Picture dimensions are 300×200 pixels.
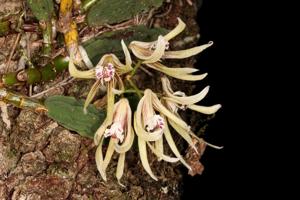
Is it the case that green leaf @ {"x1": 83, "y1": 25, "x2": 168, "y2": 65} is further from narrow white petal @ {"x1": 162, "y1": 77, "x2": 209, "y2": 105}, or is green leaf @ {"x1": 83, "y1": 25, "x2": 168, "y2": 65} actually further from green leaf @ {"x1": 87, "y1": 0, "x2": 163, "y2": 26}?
narrow white petal @ {"x1": 162, "y1": 77, "x2": 209, "y2": 105}

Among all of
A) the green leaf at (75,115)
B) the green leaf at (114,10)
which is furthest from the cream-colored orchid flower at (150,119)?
the green leaf at (114,10)

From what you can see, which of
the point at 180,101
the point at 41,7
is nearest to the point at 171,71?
the point at 180,101

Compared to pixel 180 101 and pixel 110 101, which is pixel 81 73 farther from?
pixel 180 101

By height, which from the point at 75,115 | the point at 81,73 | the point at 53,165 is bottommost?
the point at 53,165

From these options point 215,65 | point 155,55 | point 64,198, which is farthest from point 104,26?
point 215,65

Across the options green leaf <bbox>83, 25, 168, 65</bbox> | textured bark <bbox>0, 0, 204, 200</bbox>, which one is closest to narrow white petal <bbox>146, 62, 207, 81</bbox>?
green leaf <bbox>83, 25, 168, 65</bbox>

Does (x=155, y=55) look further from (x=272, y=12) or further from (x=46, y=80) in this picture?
(x=272, y=12)
